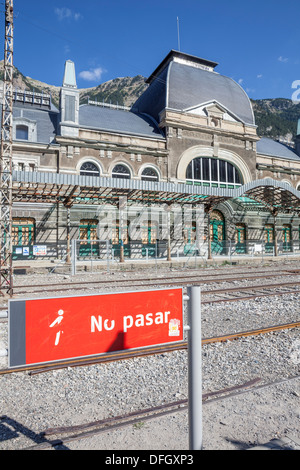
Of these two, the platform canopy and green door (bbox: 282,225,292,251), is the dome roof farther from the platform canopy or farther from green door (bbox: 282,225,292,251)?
green door (bbox: 282,225,292,251)

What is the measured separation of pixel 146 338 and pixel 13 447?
6.25ft

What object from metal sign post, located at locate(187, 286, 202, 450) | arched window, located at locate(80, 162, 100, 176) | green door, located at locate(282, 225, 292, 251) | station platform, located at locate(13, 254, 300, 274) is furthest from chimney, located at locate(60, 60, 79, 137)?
metal sign post, located at locate(187, 286, 202, 450)

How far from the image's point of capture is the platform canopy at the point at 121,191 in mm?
17938

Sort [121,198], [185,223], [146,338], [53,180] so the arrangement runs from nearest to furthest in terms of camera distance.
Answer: [146,338], [53,180], [121,198], [185,223]

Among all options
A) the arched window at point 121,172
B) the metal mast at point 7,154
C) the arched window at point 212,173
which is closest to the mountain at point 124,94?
the arched window at point 212,173

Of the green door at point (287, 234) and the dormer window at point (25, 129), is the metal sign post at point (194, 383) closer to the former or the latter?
the dormer window at point (25, 129)

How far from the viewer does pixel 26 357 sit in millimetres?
1812

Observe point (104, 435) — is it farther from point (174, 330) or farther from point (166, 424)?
point (174, 330)

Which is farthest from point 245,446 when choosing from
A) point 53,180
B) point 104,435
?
point 53,180

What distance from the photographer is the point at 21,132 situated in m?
24.3

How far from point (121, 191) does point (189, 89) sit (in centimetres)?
1683

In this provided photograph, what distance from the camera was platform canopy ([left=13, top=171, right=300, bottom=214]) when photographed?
17938mm

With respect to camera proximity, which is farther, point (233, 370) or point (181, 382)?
point (233, 370)

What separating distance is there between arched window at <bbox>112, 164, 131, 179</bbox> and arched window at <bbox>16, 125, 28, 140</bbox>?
768 centimetres
